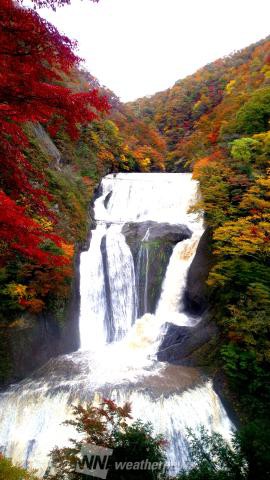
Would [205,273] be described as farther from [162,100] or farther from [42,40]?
[162,100]

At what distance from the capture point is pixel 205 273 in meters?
10.9

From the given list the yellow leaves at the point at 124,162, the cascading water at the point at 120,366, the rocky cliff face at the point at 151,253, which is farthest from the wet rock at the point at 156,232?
the yellow leaves at the point at 124,162

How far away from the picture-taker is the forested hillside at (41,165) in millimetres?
3408

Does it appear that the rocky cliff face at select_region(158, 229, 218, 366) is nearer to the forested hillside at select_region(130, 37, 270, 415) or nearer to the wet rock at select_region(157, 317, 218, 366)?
the wet rock at select_region(157, 317, 218, 366)

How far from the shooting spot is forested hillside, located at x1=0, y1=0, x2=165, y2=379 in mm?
3408

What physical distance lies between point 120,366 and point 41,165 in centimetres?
907

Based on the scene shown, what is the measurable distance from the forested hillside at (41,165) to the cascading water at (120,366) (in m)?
1.26

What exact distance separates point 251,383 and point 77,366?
4873mm

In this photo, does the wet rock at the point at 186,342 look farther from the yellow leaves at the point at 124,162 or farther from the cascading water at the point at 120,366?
the yellow leaves at the point at 124,162

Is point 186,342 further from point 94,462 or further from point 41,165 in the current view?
point 41,165

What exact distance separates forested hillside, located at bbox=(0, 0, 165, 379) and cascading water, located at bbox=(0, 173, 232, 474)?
4.13 ft

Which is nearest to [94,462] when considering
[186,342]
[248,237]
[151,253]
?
[186,342]

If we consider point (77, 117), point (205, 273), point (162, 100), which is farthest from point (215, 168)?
point (162, 100)

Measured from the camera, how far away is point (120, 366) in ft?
29.5
